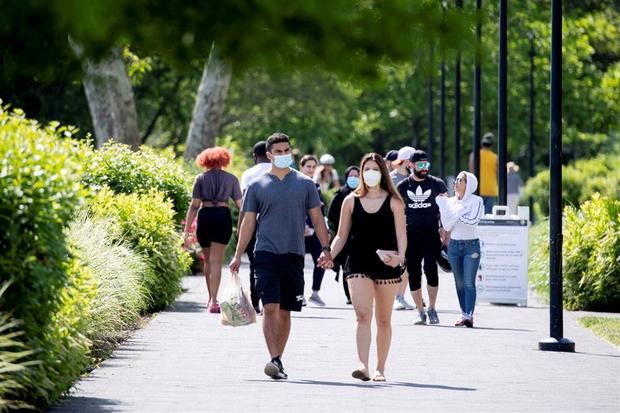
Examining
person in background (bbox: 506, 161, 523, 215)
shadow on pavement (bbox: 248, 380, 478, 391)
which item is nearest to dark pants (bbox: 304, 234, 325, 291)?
shadow on pavement (bbox: 248, 380, 478, 391)

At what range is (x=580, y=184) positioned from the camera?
41188 mm

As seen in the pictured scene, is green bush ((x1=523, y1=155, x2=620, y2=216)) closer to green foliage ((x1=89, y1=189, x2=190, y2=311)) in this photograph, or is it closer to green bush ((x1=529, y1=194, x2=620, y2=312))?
green bush ((x1=529, y1=194, x2=620, y2=312))

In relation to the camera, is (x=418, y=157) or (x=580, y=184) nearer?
(x=418, y=157)

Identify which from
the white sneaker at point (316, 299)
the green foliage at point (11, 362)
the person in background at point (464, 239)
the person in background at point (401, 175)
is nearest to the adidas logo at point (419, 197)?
the person in background at point (464, 239)

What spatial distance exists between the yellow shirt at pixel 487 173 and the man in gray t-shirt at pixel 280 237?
18130mm

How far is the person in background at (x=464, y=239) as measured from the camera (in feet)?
53.2

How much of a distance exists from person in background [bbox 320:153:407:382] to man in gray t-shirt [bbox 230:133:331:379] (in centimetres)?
24

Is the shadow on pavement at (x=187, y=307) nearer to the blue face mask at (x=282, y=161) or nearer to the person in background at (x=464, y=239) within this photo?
the person in background at (x=464, y=239)

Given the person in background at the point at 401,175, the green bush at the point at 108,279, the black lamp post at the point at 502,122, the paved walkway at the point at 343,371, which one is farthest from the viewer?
the black lamp post at the point at 502,122

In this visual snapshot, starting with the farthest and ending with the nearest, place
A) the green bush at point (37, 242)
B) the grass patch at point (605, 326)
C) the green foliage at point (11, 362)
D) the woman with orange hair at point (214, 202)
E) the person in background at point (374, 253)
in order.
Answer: the woman with orange hair at point (214, 202)
the grass patch at point (605, 326)
the person in background at point (374, 253)
the green bush at point (37, 242)
the green foliage at point (11, 362)

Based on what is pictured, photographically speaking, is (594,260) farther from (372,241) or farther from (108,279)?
(372,241)

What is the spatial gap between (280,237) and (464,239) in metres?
4.98

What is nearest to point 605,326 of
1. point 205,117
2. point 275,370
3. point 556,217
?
point 556,217

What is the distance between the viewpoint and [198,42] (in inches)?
222
